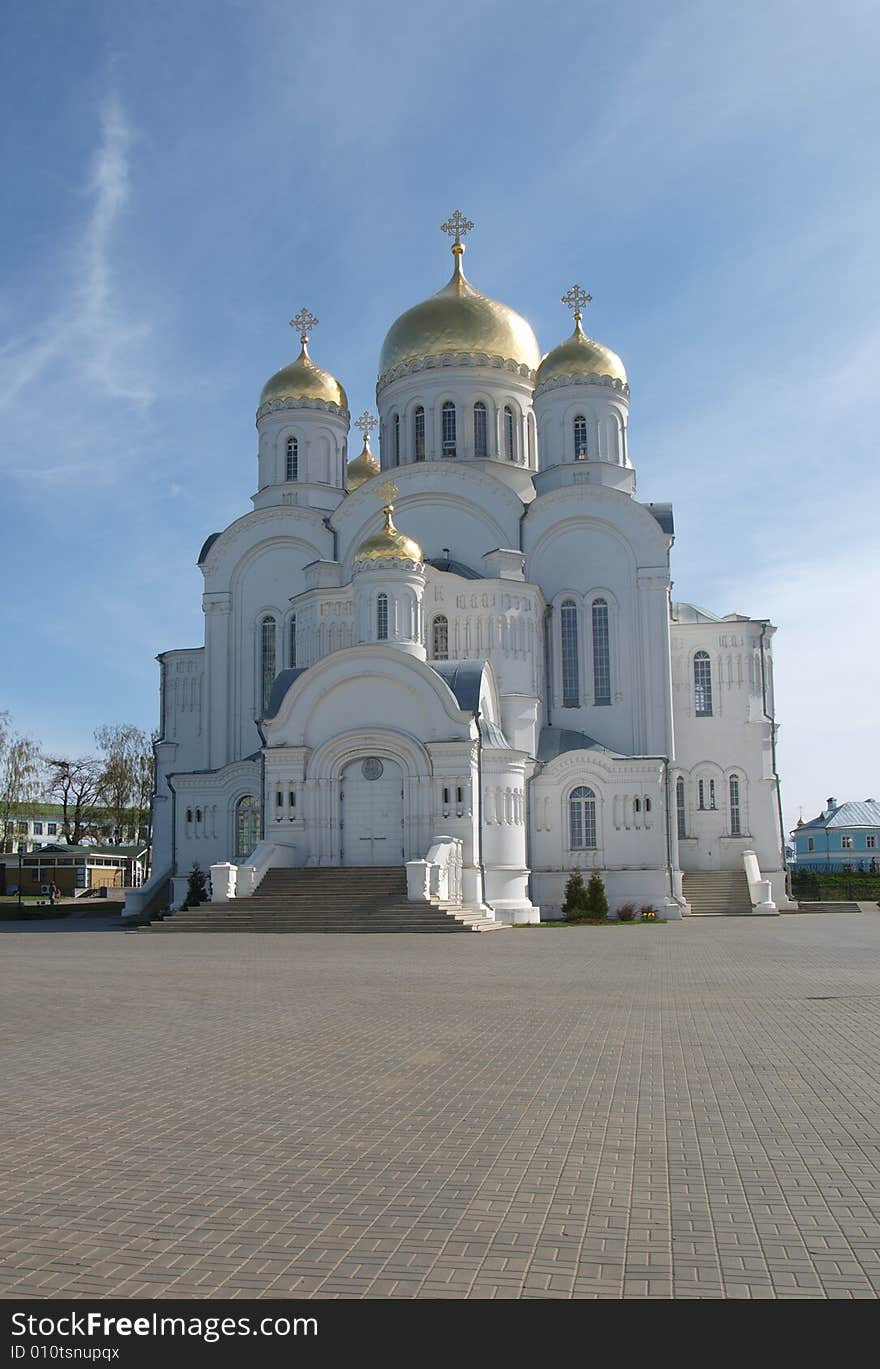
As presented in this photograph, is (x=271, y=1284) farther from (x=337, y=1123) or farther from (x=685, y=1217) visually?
(x=337, y=1123)

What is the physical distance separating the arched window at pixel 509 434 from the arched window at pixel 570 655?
615cm

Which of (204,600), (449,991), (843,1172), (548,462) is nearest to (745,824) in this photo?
(548,462)

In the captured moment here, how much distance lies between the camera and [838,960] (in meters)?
18.7

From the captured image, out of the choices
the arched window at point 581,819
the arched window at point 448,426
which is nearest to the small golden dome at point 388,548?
the arched window at point 448,426

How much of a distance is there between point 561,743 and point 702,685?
619 cm

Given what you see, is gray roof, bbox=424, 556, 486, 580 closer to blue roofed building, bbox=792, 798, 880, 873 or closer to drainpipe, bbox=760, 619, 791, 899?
drainpipe, bbox=760, 619, 791, 899

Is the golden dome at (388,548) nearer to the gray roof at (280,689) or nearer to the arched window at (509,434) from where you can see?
the gray roof at (280,689)

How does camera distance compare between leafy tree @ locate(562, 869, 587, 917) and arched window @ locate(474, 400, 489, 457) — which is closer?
leafy tree @ locate(562, 869, 587, 917)

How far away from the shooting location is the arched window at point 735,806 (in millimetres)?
38969

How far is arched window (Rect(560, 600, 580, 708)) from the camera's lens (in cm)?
3778

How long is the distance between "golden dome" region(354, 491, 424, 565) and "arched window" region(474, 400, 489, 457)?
746cm

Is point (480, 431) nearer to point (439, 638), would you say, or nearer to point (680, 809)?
point (439, 638)

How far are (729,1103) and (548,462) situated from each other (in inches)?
1325

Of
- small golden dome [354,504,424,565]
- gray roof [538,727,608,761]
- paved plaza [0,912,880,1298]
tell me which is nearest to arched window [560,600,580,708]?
gray roof [538,727,608,761]
